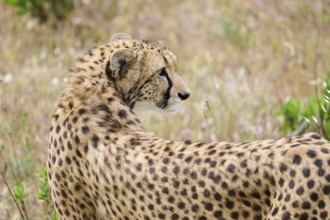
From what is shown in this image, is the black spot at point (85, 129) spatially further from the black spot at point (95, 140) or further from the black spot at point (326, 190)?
the black spot at point (326, 190)

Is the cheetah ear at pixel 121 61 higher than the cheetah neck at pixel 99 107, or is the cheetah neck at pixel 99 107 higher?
the cheetah ear at pixel 121 61

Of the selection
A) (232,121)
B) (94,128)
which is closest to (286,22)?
(232,121)

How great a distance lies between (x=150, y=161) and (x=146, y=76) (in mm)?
757

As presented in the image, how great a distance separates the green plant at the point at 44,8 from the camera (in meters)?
8.95

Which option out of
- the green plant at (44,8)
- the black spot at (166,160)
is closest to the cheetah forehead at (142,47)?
the black spot at (166,160)

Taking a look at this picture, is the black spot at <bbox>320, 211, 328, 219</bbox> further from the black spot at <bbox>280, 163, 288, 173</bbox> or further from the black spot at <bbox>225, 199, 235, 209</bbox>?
the black spot at <bbox>225, 199, 235, 209</bbox>

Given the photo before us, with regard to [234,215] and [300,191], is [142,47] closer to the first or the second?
[234,215]

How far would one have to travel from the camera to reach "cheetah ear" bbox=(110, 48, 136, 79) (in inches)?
170

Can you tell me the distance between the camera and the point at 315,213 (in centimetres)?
335

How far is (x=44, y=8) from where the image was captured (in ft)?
29.2

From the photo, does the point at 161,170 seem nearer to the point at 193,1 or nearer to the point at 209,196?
the point at 209,196

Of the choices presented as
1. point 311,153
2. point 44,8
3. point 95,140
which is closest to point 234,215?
point 311,153

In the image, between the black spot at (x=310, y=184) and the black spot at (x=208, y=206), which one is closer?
the black spot at (x=310, y=184)

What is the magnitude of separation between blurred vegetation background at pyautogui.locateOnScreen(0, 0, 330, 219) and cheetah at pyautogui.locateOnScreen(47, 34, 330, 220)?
3.77 feet
